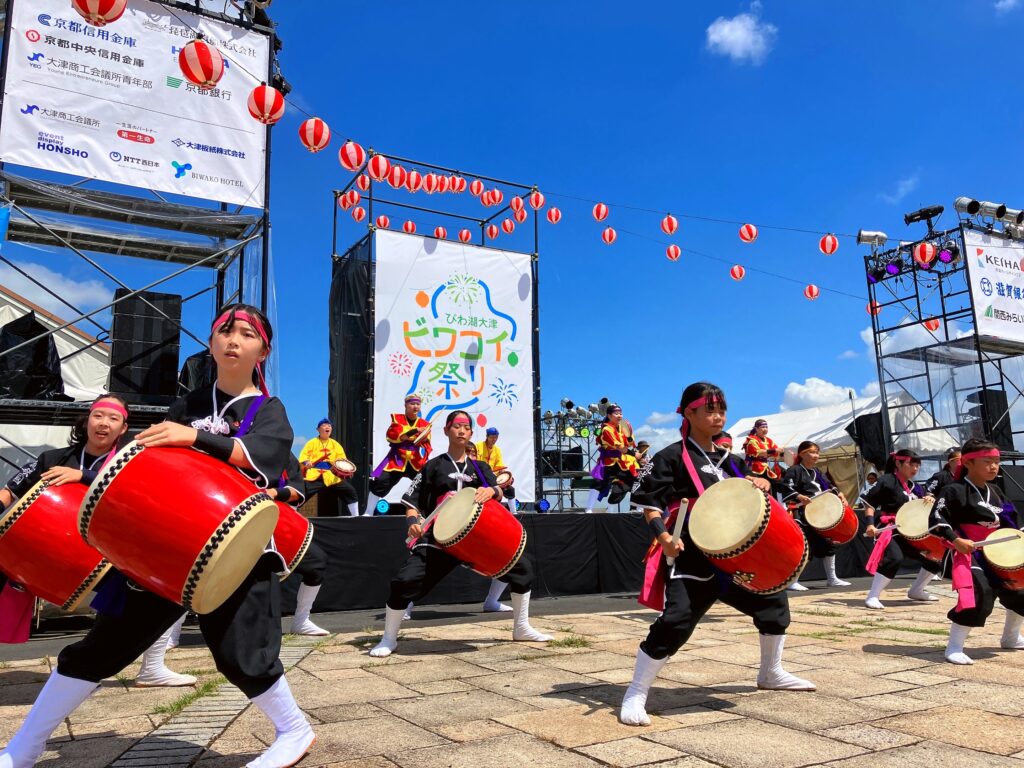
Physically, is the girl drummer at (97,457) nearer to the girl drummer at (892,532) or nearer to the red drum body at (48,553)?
the red drum body at (48,553)

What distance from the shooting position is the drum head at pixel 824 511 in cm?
693

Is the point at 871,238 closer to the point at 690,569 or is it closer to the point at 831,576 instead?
the point at 831,576

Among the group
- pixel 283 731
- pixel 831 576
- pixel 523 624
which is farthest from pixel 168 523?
pixel 831 576

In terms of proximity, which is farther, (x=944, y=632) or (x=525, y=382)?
(x=525, y=382)

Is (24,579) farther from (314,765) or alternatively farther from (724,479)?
(724,479)

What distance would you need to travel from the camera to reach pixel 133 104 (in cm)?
709

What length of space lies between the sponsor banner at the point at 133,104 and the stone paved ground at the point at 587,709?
4787 mm

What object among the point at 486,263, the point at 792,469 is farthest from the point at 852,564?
the point at 486,263

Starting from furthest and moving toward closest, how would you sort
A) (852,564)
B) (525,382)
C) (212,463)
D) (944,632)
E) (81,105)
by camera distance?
(525,382), (852,564), (81,105), (944,632), (212,463)

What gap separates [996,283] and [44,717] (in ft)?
53.7

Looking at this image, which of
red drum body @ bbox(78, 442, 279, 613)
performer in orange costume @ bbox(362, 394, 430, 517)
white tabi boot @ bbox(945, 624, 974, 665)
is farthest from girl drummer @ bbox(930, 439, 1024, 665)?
performer in orange costume @ bbox(362, 394, 430, 517)

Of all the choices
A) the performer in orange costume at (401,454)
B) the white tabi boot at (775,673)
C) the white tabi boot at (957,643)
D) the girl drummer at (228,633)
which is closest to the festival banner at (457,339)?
the performer in orange costume at (401,454)

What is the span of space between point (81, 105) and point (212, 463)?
6.49m

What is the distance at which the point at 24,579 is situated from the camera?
2.84 meters
